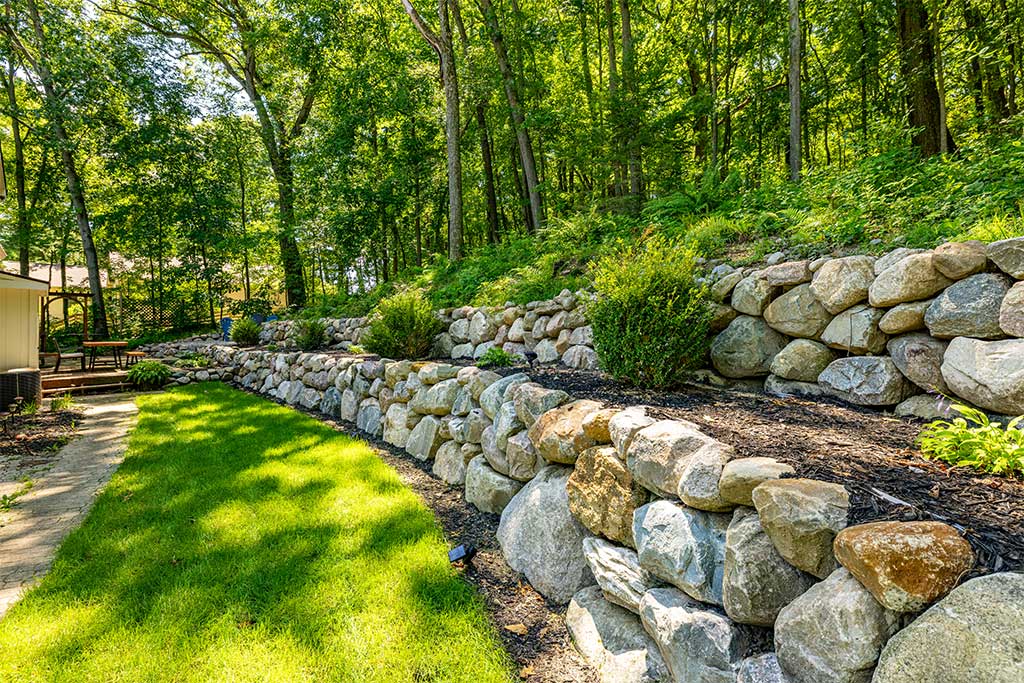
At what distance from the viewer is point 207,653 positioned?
6.64 ft

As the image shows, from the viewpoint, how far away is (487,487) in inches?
129

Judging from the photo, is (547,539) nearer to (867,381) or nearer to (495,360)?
(867,381)

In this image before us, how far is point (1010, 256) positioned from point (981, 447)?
106cm

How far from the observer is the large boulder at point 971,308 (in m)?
2.04

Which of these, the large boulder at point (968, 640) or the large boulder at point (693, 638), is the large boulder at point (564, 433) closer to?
the large boulder at point (693, 638)

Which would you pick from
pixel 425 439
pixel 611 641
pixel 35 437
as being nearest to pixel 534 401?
pixel 611 641

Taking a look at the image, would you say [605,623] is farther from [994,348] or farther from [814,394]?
[994,348]

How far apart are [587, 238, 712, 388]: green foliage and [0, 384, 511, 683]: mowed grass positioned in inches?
65.9

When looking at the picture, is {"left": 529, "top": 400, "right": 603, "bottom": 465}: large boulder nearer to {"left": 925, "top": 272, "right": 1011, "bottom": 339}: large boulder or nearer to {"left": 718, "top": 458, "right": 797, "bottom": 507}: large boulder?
{"left": 718, "top": 458, "right": 797, "bottom": 507}: large boulder

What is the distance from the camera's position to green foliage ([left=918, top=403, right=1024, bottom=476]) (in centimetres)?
147

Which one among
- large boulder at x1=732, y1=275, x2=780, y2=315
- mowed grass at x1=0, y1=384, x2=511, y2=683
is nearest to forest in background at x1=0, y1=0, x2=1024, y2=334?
large boulder at x1=732, y1=275, x2=780, y2=315

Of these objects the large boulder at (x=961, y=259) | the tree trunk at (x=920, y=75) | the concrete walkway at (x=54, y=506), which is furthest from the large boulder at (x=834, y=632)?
the tree trunk at (x=920, y=75)

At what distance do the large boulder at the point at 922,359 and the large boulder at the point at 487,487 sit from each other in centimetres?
223

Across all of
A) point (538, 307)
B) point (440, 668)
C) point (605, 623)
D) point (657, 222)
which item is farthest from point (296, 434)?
point (657, 222)
